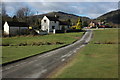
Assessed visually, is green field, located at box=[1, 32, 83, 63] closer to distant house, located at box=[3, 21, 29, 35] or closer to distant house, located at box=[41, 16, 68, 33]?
distant house, located at box=[3, 21, 29, 35]

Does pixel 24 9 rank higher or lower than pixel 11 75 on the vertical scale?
higher

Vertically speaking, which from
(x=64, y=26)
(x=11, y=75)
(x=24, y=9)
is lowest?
(x=11, y=75)

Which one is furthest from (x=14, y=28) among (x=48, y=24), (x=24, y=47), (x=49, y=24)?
(x=24, y=47)

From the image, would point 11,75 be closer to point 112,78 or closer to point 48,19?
point 112,78

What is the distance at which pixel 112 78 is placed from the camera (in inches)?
469

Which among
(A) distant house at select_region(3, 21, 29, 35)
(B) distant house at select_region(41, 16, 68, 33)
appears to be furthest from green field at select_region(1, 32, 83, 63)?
(B) distant house at select_region(41, 16, 68, 33)

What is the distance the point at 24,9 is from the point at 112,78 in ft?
338

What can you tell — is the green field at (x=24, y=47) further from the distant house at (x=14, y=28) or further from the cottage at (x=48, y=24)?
the cottage at (x=48, y=24)

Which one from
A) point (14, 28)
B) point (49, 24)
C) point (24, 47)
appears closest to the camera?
point (24, 47)

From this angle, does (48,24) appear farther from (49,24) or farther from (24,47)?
(24,47)

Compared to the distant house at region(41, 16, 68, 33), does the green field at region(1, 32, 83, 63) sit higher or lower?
lower

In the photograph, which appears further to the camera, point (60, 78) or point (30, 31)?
point (30, 31)

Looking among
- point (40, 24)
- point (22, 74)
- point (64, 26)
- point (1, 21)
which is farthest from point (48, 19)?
point (22, 74)

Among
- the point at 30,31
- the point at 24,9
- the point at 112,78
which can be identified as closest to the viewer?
the point at 112,78
